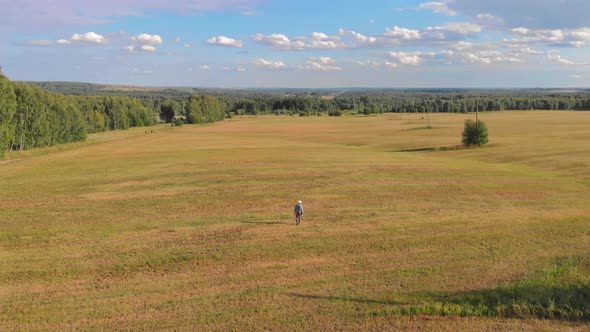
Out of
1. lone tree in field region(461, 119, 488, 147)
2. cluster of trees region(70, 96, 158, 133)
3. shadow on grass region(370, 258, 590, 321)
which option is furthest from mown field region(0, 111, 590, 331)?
cluster of trees region(70, 96, 158, 133)

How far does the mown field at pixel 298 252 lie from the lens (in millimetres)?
16484

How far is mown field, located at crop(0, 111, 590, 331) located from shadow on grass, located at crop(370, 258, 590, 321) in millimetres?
66

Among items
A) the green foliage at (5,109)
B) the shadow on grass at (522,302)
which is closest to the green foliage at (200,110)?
the green foliage at (5,109)

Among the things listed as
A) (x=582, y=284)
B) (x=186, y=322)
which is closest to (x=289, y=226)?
(x=186, y=322)

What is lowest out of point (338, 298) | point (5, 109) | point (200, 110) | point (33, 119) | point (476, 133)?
point (338, 298)

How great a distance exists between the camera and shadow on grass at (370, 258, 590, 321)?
16.2 meters

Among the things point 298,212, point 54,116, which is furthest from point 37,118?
point 298,212

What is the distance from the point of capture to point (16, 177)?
5197 cm

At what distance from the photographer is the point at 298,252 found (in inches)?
932

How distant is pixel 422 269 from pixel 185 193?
24.7 metres

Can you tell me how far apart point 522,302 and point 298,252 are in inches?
420

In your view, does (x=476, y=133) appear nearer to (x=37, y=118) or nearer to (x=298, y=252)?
(x=298, y=252)

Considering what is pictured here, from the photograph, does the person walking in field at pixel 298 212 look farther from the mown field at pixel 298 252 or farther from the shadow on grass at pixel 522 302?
the shadow on grass at pixel 522 302

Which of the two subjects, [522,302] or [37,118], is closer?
[522,302]
